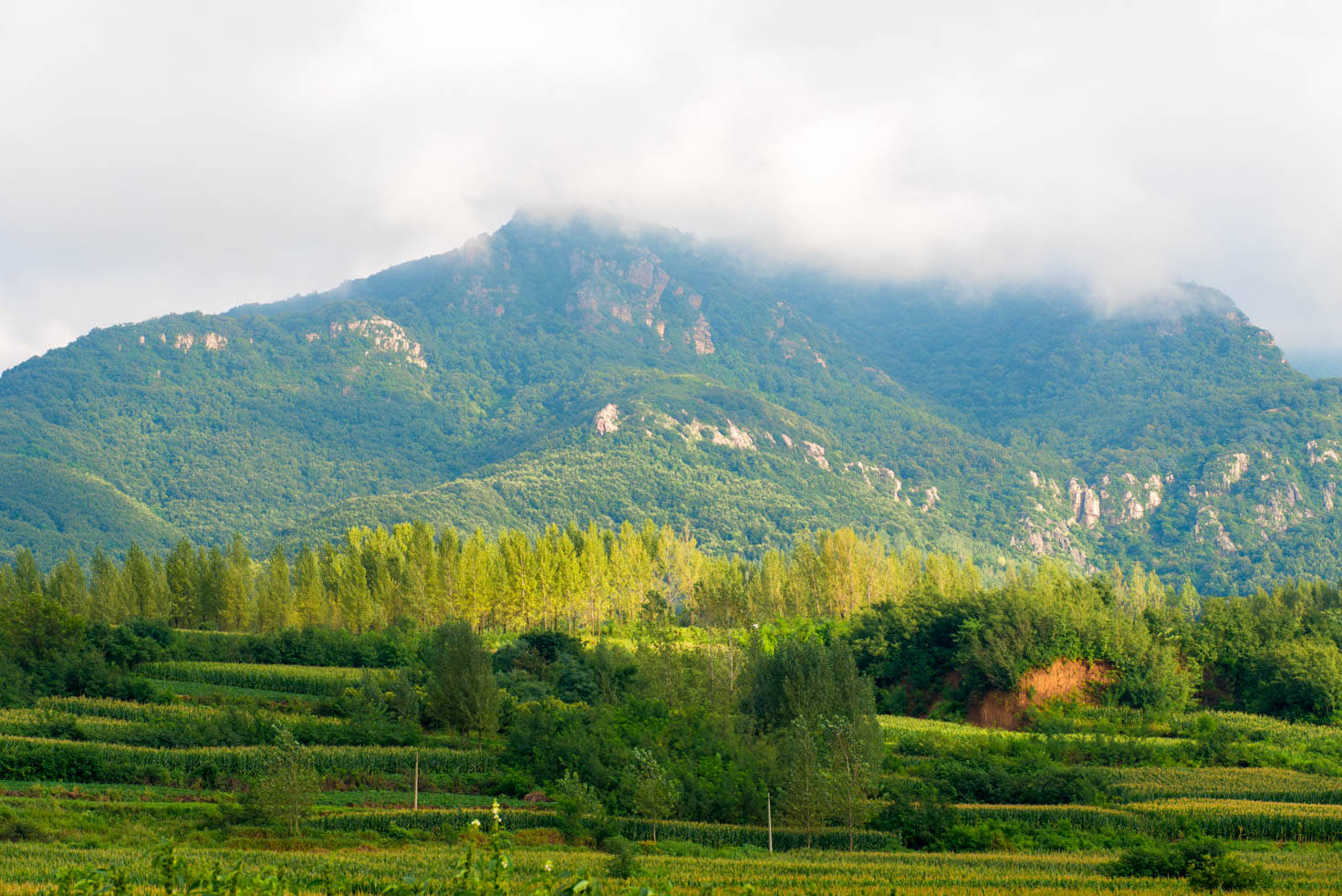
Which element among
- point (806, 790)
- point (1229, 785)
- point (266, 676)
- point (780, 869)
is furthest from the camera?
point (266, 676)

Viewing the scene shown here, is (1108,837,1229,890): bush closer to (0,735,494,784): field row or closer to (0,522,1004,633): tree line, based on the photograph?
(0,735,494,784): field row

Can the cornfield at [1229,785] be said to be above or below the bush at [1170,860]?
below

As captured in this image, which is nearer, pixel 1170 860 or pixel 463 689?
pixel 1170 860

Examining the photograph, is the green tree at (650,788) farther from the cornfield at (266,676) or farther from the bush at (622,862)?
the cornfield at (266,676)

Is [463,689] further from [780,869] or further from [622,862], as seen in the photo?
[622,862]

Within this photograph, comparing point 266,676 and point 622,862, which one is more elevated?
point 266,676

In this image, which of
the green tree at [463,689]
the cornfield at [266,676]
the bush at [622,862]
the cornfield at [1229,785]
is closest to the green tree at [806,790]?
the bush at [622,862]

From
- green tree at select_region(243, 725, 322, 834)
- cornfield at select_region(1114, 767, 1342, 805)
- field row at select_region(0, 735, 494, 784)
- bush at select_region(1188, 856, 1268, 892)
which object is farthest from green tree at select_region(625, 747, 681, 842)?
cornfield at select_region(1114, 767, 1342, 805)

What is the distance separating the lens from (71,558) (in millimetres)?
106875

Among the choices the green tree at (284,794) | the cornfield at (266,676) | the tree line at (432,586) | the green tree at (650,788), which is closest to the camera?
the green tree at (284,794)

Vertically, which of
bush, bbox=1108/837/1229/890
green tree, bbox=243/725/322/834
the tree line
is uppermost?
the tree line

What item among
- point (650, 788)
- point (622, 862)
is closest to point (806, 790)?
point (650, 788)

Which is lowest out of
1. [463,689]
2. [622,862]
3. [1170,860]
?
[1170,860]

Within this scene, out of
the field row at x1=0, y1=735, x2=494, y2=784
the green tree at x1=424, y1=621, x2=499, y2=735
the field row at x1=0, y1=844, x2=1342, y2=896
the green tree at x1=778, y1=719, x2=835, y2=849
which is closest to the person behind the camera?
the field row at x1=0, y1=844, x2=1342, y2=896
